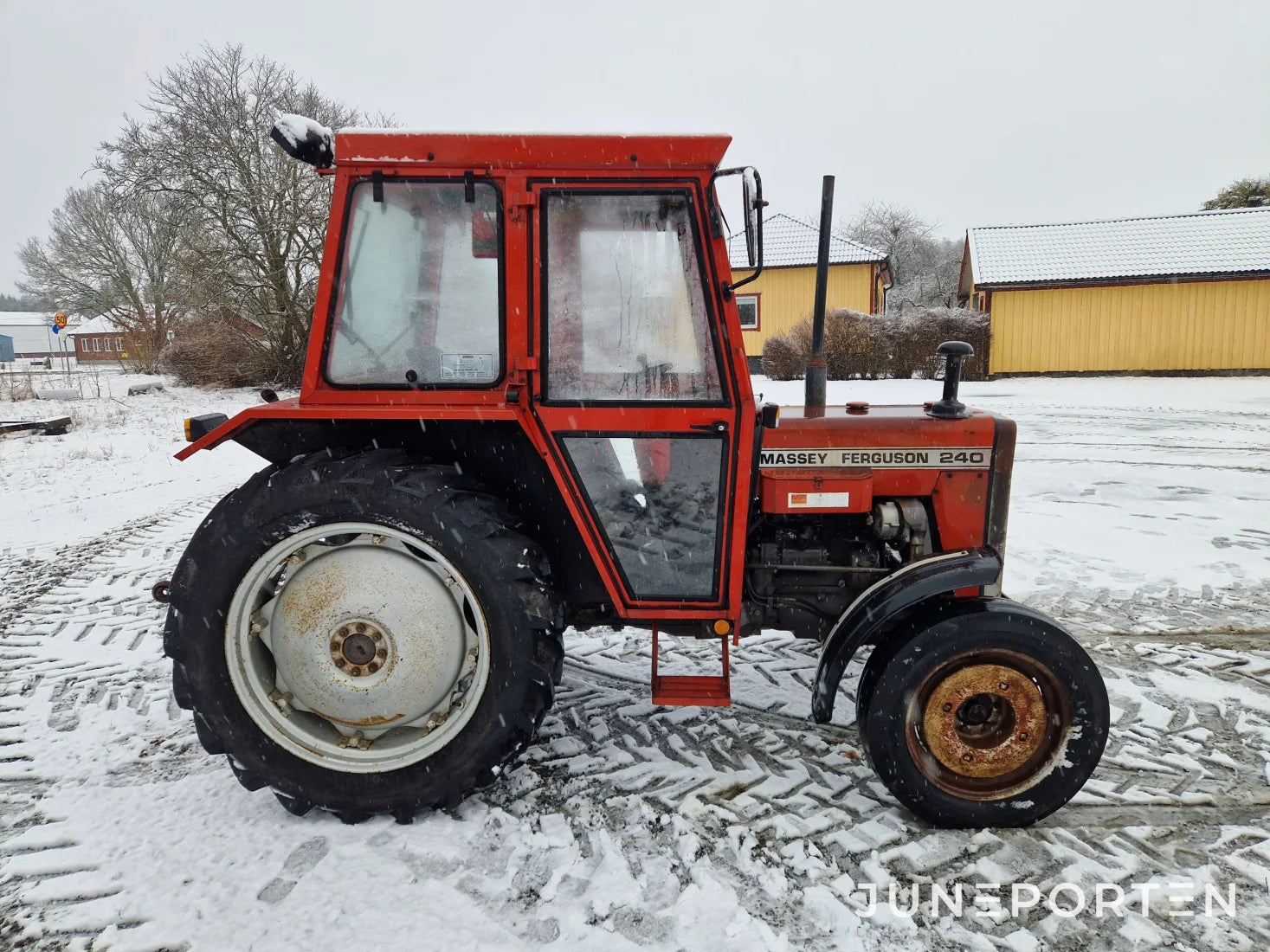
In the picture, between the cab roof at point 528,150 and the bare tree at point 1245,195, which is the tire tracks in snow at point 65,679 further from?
the bare tree at point 1245,195

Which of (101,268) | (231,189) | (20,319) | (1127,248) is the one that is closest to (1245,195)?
(1127,248)

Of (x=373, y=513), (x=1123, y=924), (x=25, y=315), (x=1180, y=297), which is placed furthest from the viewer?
(x=25, y=315)

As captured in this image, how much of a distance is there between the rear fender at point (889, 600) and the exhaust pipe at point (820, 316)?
27.2 inches

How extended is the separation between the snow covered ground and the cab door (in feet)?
3.06

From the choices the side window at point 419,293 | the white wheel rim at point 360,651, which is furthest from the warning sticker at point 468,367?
the white wheel rim at point 360,651

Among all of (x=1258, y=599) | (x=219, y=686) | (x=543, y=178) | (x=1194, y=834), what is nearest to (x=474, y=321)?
(x=543, y=178)

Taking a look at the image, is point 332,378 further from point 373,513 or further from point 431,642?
point 431,642

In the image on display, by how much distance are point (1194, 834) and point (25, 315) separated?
95.5 m

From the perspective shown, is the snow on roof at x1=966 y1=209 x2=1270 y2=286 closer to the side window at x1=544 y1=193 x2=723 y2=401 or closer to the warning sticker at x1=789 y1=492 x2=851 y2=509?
the warning sticker at x1=789 y1=492 x2=851 y2=509

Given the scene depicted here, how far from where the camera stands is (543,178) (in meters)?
2.34

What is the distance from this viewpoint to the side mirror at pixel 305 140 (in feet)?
7.38

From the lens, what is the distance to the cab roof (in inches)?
90.4

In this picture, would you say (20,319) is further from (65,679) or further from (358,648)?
(358,648)

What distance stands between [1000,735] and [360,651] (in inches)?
81.6
